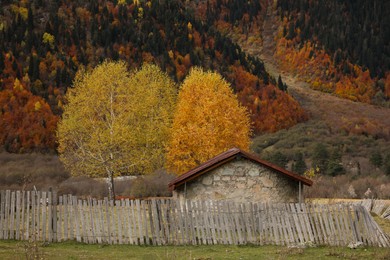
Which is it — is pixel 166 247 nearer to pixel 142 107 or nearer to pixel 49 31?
pixel 142 107

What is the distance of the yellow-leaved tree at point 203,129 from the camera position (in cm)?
4072

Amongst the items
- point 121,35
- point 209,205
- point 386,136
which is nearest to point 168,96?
point 209,205

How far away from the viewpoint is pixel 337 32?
15338 cm

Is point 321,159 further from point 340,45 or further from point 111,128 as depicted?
point 340,45

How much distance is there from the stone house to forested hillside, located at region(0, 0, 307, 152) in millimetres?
42507

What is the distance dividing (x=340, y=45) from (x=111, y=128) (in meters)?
121

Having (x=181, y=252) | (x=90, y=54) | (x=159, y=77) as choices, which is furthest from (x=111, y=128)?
(x=90, y=54)

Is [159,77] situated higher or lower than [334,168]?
higher

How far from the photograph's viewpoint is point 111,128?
126 ft

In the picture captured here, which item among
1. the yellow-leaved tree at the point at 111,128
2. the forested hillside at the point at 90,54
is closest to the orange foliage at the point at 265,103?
the forested hillside at the point at 90,54

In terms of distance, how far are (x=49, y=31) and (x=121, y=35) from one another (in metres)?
11.5

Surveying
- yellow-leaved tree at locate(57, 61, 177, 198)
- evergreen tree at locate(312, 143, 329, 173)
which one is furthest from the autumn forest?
yellow-leaved tree at locate(57, 61, 177, 198)

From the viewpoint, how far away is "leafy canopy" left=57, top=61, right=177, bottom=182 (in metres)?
38.2

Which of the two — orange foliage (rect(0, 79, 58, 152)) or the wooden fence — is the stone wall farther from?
orange foliage (rect(0, 79, 58, 152))
